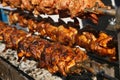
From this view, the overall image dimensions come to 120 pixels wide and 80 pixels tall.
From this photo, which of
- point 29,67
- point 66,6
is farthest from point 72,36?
point 29,67

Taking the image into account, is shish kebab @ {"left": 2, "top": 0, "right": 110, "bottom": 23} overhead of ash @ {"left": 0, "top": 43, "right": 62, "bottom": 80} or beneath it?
overhead

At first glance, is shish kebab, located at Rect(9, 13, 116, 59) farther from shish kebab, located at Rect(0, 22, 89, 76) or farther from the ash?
the ash

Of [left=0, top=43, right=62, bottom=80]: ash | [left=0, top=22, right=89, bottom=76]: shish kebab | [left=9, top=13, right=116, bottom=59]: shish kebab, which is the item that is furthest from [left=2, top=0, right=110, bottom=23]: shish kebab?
[left=0, top=43, right=62, bottom=80]: ash

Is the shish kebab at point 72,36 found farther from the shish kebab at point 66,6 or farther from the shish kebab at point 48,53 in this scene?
the shish kebab at point 66,6

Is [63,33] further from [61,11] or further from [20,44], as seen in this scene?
[20,44]

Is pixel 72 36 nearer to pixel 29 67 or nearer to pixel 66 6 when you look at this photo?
pixel 66 6

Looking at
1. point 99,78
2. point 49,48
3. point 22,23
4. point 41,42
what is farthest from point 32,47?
point 99,78

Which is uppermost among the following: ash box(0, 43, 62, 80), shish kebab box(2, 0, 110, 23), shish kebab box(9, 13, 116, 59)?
shish kebab box(2, 0, 110, 23)
